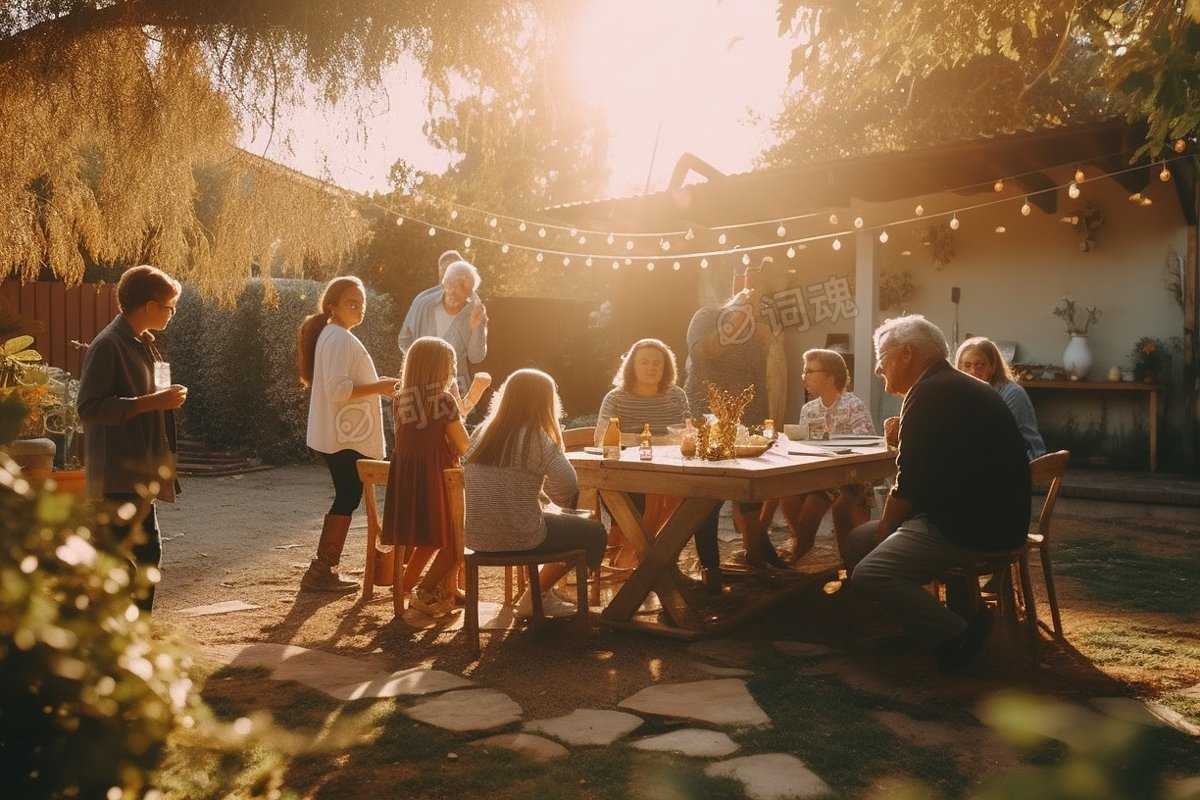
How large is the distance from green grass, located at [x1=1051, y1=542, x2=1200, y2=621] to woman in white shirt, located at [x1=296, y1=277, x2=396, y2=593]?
13.1ft

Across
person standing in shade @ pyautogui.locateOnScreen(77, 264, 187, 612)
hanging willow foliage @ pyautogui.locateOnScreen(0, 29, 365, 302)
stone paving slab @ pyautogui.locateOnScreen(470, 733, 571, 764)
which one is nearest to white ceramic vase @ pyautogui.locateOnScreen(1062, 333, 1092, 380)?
hanging willow foliage @ pyautogui.locateOnScreen(0, 29, 365, 302)

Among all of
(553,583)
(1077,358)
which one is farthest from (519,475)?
(1077,358)

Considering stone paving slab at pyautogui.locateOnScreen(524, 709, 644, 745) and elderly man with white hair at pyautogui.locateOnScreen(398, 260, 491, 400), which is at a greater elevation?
elderly man with white hair at pyautogui.locateOnScreen(398, 260, 491, 400)

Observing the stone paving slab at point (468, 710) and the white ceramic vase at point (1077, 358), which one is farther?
the white ceramic vase at point (1077, 358)

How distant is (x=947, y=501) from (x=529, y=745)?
1889 mm

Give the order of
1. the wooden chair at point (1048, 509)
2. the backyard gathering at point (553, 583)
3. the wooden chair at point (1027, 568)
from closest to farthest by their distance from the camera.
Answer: the backyard gathering at point (553, 583), the wooden chair at point (1027, 568), the wooden chair at point (1048, 509)

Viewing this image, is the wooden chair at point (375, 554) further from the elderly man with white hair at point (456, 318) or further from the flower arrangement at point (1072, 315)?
the flower arrangement at point (1072, 315)

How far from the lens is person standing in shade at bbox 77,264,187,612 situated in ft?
13.7

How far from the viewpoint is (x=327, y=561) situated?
5.93 metres

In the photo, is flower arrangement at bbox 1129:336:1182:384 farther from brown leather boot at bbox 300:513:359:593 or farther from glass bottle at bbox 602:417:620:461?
brown leather boot at bbox 300:513:359:593

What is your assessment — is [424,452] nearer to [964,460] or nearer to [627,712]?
[627,712]

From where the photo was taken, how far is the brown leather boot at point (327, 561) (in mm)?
5891

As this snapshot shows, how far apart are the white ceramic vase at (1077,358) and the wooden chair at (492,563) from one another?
7095 millimetres

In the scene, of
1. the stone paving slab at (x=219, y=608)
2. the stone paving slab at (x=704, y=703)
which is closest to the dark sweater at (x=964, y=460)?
the stone paving slab at (x=704, y=703)
